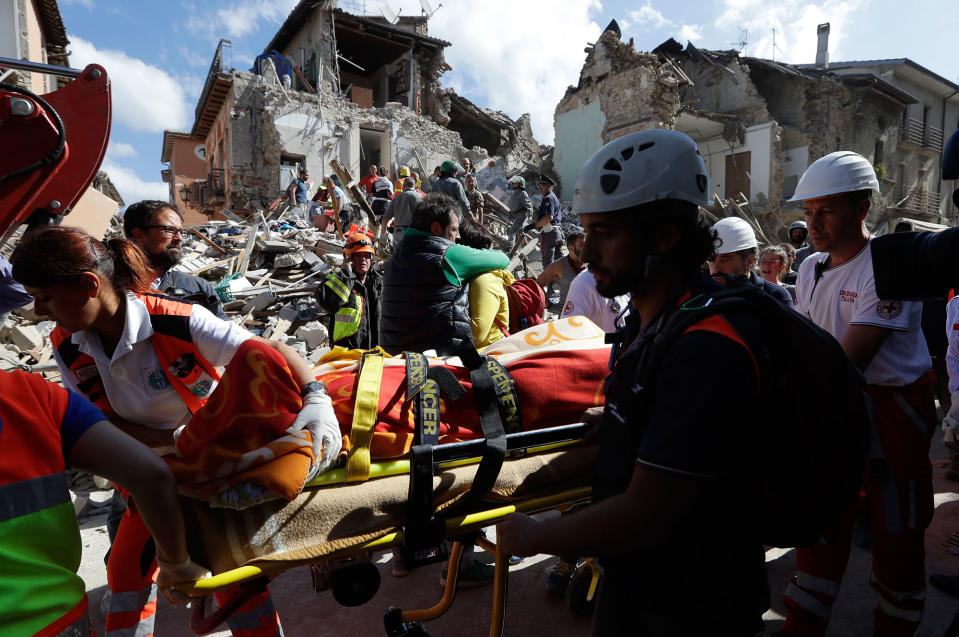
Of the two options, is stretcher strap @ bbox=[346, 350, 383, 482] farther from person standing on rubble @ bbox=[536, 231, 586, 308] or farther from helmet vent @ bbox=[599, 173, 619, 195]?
person standing on rubble @ bbox=[536, 231, 586, 308]

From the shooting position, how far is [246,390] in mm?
1623

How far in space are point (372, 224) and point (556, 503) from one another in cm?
1135

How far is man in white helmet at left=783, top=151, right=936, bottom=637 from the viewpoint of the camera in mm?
2293

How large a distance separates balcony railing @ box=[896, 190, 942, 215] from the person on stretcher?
33630 millimetres

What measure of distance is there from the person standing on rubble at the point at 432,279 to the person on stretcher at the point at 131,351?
1.11 m

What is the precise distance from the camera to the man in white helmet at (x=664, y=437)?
1.06 metres

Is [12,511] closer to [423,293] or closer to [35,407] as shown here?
[35,407]

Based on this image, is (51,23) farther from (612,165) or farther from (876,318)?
(876,318)

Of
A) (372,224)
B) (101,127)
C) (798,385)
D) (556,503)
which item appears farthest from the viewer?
(372,224)

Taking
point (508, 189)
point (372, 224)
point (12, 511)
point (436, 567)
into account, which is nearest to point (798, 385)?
point (12, 511)

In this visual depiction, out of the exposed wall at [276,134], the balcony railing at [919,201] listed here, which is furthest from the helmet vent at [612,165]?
the balcony railing at [919,201]

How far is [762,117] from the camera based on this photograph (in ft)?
77.7

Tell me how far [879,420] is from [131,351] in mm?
3310

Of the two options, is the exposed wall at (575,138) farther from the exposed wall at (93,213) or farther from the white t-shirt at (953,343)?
the exposed wall at (93,213)
